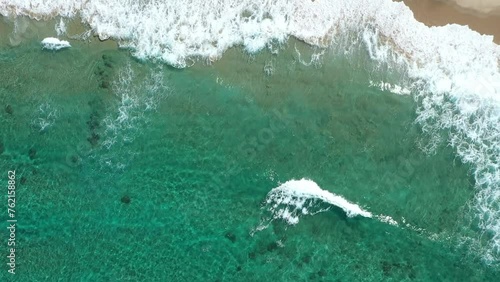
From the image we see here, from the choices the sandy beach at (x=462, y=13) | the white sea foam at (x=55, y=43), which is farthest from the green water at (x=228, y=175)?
the sandy beach at (x=462, y=13)

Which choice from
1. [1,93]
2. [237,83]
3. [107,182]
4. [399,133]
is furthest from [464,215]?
[1,93]

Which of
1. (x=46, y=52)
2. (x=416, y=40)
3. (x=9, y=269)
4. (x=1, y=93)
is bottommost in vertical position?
(x=9, y=269)

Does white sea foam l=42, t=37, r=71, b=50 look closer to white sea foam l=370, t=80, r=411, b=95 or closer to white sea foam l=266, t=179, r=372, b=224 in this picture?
white sea foam l=266, t=179, r=372, b=224

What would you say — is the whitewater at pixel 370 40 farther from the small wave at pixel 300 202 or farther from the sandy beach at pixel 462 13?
the small wave at pixel 300 202

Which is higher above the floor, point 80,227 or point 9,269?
point 80,227

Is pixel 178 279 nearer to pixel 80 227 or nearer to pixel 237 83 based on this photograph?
pixel 80 227

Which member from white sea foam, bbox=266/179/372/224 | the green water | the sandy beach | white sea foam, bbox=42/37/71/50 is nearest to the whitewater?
the sandy beach

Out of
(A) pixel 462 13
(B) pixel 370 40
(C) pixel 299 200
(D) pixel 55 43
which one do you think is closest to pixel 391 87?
(B) pixel 370 40
